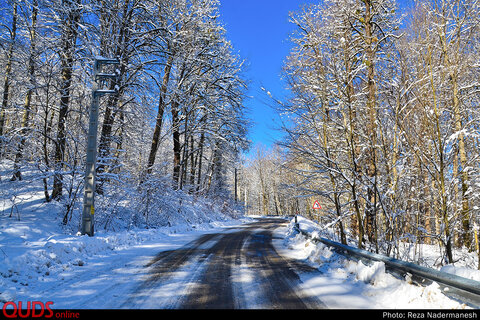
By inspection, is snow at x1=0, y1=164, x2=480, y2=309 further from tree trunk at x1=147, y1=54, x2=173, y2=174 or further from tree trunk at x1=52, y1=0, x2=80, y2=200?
tree trunk at x1=147, y1=54, x2=173, y2=174

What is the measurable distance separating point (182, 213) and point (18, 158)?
30.0ft

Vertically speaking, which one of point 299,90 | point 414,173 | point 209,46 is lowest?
point 414,173

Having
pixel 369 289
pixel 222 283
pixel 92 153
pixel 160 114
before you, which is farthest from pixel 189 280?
pixel 160 114

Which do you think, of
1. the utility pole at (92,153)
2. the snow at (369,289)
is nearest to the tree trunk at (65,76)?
the utility pole at (92,153)

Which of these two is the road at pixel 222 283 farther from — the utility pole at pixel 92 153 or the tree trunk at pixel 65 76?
the tree trunk at pixel 65 76

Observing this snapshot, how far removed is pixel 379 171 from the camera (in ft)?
22.0

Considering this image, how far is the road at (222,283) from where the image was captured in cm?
378

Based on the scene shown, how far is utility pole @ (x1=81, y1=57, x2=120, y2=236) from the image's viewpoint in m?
7.72

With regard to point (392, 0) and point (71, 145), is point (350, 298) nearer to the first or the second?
point (392, 0)

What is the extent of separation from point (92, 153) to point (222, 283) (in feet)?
A: 19.8

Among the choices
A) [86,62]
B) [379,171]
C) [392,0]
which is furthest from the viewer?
[86,62]

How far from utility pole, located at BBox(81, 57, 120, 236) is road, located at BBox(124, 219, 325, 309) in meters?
2.43

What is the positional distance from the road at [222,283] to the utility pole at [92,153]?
7.96 ft
